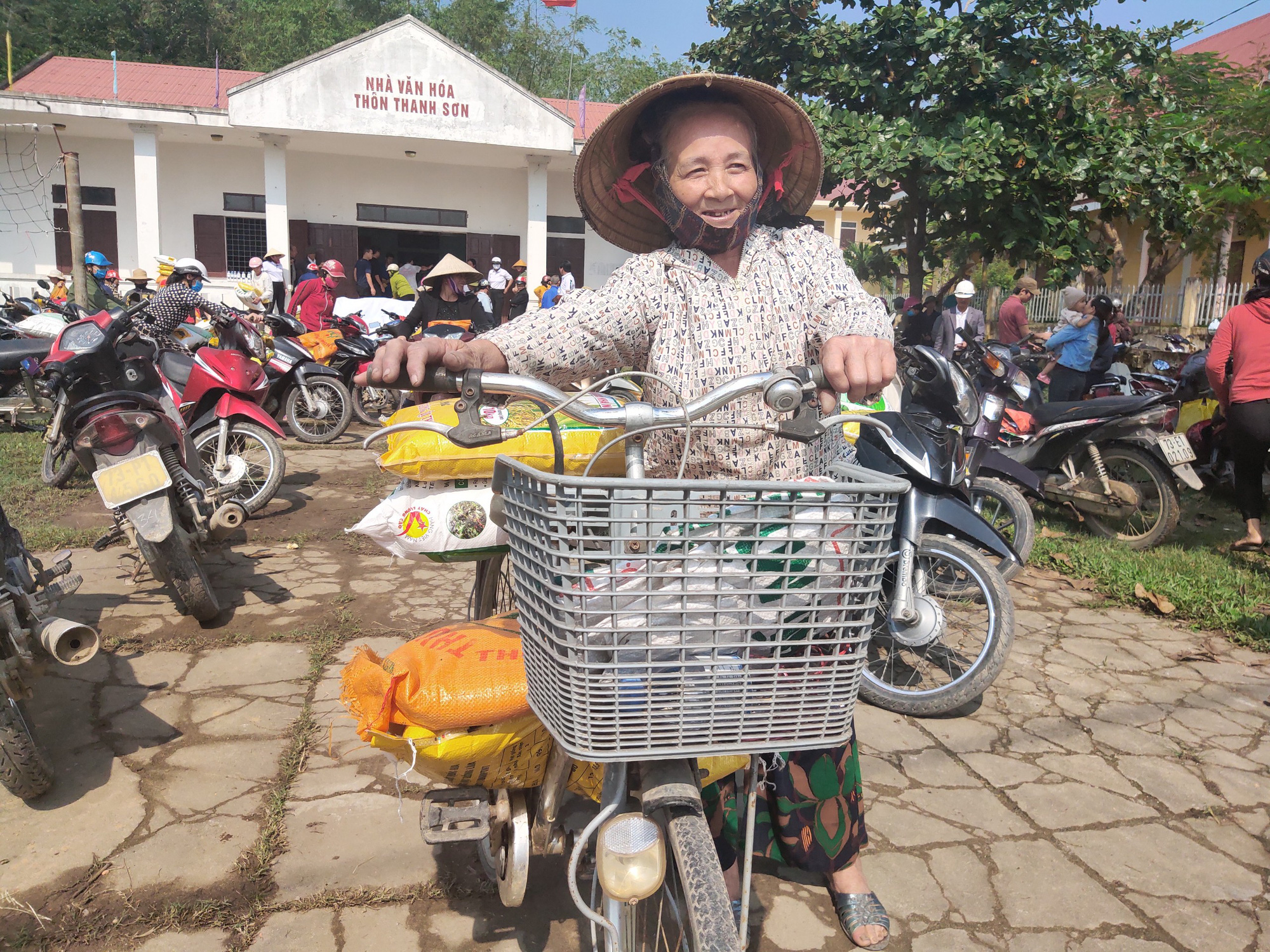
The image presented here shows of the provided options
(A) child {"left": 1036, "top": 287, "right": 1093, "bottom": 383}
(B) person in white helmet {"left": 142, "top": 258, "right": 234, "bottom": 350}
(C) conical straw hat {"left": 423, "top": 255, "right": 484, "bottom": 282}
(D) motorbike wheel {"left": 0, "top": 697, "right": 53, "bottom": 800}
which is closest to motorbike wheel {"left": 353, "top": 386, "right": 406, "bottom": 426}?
(C) conical straw hat {"left": 423, "top": 255, "right": 484, "bottom": 282}

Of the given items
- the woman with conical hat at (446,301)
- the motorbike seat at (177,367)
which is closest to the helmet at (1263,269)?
the motorbike seat at (177,367)

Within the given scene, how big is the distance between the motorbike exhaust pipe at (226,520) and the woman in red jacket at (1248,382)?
5.23 metres

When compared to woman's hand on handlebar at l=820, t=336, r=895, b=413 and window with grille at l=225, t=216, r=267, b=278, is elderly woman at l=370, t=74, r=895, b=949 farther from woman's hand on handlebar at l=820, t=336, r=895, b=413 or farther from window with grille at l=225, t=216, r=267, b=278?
window with grille at l=225, t=216, r=267, b=278

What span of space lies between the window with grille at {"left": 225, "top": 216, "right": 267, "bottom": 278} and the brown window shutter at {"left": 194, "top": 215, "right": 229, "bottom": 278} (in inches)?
3.7

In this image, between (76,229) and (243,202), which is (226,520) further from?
(243,202)

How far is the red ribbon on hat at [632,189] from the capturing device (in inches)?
83.4

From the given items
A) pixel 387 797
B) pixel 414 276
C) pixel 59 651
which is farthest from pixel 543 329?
pixel 414 276

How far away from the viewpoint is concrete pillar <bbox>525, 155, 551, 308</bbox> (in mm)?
17125

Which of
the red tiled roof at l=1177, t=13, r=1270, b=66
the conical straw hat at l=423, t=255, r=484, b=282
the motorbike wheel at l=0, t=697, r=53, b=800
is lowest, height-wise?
the motorbike wheel at l=0, t=697, r=53, b=800

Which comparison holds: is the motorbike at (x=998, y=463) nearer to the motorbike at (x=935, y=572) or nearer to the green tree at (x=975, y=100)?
the motorbike at (x=935, y=572)

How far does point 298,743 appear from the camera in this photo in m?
2.91

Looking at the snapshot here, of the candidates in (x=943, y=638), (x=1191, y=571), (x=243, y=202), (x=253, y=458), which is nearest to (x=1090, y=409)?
(x=1191, y=571)

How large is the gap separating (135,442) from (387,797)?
7.27 ft

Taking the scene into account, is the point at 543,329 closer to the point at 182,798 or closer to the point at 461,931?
the point at 461,931
